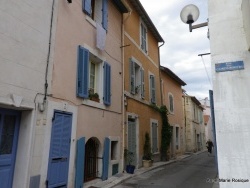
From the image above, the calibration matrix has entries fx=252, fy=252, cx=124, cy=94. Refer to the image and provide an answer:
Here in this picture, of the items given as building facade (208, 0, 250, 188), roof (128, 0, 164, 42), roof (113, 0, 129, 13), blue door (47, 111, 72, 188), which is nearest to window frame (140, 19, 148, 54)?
roof (128, 0, 164, 42)

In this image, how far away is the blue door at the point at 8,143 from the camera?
5031mm

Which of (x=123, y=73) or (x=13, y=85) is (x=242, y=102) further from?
(x=123, y=73)

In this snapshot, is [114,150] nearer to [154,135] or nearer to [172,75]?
[154,135]

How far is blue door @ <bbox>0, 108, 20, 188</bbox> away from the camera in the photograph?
16.5ft

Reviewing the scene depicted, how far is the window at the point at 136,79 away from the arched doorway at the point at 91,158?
3602 mm

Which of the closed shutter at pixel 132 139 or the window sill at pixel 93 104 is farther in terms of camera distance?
the closed shutter at pixel 132 139

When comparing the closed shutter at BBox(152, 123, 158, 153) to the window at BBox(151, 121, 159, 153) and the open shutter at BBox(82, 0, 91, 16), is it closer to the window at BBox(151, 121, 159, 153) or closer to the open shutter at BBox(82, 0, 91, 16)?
the window at BBox(151, 121, 159, 153)

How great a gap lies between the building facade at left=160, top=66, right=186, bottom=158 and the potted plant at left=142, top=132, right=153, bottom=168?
485 centimetres

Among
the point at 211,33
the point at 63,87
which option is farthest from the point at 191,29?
the point at 63,87

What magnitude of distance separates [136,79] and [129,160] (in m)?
4.05

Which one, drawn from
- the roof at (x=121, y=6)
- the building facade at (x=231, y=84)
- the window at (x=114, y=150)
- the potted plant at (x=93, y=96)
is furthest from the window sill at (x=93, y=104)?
the roof at (x=121, y=6)

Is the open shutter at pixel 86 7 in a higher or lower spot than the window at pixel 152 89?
higher

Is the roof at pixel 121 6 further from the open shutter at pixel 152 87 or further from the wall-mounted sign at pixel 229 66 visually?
the wall-mounted sign at pixel 229 66

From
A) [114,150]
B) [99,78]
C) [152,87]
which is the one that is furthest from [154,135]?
[99,78]
